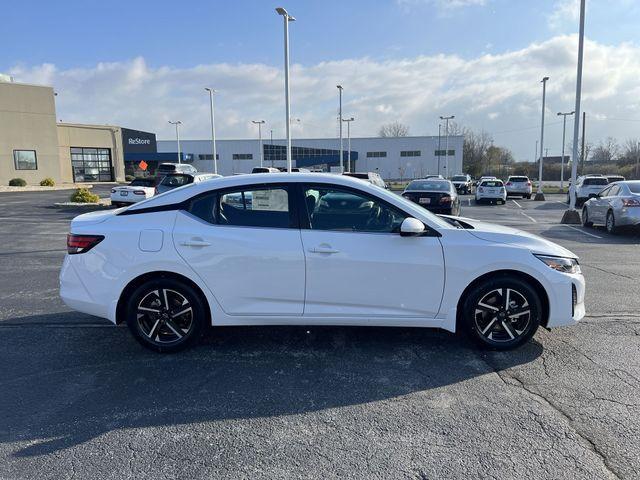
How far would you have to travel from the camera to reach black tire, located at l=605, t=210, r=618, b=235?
12.8m

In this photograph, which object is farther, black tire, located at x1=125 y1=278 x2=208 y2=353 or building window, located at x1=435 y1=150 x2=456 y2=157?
building window, located at x1=435 y1=150 x2=456 y2=157

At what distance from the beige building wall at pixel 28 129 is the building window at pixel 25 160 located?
23 centimetres

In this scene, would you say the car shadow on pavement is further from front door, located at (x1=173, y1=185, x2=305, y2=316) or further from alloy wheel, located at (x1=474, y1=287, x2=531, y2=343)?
front door, located at (x1=173, y1=185, x2=305, y2=316)

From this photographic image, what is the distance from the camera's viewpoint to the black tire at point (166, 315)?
14.2ft

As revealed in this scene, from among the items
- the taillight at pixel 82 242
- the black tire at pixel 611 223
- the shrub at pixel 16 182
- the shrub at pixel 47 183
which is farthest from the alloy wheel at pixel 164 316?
the shrub at pixel 47 183

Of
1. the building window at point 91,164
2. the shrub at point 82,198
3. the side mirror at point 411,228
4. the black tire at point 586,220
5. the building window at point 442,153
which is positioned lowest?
the black tire at point 586,220

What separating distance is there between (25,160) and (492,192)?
3752 cm

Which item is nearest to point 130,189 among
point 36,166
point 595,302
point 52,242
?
point 52,242

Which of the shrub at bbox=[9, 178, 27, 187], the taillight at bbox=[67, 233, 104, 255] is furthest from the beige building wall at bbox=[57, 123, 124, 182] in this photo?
the taillight at bbox=[67, 233, 104, 255]

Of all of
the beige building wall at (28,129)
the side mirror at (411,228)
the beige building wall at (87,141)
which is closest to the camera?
the side mirror at (411,228)

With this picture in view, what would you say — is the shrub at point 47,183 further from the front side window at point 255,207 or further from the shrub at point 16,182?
the front side window at point 255,207

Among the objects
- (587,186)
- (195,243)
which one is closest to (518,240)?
(195,243)

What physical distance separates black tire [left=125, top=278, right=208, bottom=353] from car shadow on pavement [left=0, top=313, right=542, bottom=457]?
16 cm

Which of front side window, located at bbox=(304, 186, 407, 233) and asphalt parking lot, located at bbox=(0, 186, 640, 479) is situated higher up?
front side window, located at bbox=(304, 186, 407, 233)
